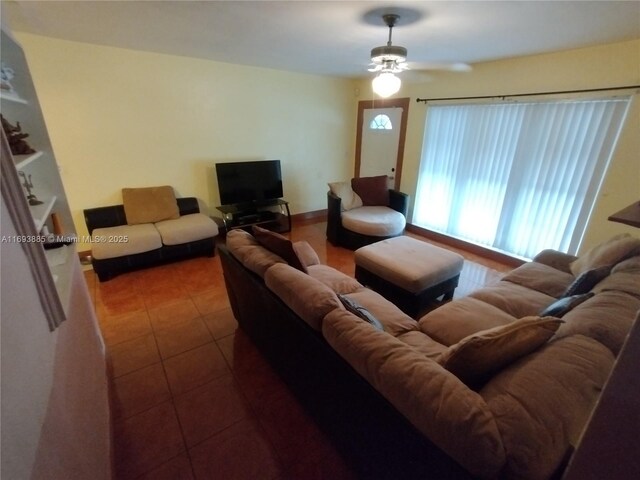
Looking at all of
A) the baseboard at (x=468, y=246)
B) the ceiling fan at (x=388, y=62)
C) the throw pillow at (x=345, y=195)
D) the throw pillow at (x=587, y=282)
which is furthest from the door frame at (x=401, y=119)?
the throw pillow at (x=587, y=282)

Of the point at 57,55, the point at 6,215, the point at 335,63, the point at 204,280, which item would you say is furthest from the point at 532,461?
the point at 57,55

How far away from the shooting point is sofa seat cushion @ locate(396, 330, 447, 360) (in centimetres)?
148

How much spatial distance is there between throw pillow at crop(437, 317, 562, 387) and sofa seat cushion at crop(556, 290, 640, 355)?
0.98ft

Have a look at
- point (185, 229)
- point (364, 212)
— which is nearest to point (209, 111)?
point (185, 229)

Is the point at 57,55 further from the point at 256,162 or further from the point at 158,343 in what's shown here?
the point at 158,343

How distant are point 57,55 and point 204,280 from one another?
262 centimetres

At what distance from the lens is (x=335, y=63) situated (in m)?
3.62

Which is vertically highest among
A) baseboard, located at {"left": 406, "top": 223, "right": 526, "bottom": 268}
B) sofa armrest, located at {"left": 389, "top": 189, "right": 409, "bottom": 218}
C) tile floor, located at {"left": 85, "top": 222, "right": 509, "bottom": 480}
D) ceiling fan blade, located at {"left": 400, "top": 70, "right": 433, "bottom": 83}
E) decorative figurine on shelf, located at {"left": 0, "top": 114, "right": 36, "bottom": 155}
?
ceiling fan blade, located at {"left": 400, "top": 70, "right": 433, "bottom": 83}

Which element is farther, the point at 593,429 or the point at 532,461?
the point at 532,461

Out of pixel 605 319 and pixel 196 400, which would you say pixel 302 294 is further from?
pixel 605 319

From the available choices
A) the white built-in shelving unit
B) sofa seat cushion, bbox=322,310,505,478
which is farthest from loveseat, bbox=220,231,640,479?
the white built-in shelving unit

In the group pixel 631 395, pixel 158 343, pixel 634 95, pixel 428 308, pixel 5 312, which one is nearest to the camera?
pixel 631 395

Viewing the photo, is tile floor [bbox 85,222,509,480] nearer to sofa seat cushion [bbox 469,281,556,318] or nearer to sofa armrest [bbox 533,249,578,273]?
sofa seat cushion [bbox 469,281,556,318]

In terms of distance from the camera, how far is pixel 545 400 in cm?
86
